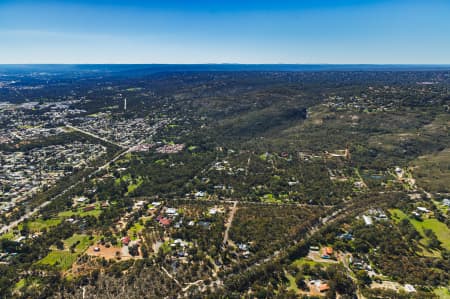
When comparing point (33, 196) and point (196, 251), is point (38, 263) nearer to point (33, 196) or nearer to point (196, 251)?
point (196, 251)

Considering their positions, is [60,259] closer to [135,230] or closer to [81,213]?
[135,230]

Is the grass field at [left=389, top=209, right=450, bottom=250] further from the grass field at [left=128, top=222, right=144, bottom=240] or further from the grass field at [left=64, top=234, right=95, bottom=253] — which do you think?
the grass field at [left=64, top=234, right=95, bottom=253]

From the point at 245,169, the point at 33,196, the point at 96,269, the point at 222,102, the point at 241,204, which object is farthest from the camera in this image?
the point at 222,102

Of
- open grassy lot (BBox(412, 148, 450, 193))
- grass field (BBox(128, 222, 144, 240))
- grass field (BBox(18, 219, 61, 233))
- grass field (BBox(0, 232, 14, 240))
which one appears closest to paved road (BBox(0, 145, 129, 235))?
grass field (BBox(0, 232, 14, 240))

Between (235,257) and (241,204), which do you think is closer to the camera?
(235,257)

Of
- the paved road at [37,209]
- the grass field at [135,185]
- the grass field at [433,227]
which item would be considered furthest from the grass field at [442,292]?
the paved road at [37,209]

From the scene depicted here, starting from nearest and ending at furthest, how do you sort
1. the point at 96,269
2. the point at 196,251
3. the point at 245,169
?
the point at 96,269
the point at 196,251
the point at 245,169

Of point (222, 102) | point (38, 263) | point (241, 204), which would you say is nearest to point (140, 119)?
point (222, 102)
